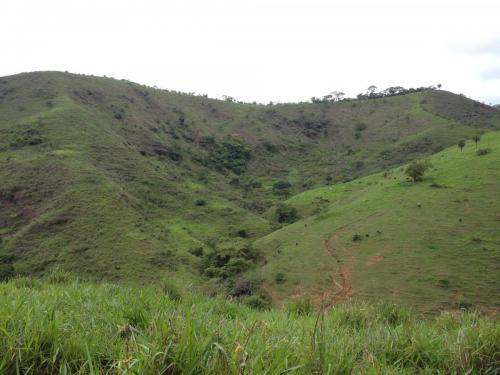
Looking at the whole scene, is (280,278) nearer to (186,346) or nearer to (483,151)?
(483,151)

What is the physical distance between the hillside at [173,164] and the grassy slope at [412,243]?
2.57ft

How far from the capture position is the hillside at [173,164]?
41.7 meters

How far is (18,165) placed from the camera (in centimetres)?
5372

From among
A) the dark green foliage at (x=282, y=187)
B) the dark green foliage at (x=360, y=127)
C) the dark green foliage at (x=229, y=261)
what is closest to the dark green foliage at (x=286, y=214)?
the dark green foliage at (x=229, y=261)

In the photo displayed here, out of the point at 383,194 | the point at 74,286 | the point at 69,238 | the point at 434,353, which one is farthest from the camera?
the point at 383,194

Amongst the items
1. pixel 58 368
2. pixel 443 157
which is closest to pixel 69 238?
pixel 58 368

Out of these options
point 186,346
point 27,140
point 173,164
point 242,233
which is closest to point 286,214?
point 242,233

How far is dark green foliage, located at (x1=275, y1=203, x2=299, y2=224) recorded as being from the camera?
61000mm

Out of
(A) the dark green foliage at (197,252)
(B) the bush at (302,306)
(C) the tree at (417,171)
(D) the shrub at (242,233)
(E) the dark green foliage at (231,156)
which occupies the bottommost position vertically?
→ (A) the dark green foliage at (197,252)

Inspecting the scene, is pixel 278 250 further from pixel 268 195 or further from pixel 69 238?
pixel 268 195

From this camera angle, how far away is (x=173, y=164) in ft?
253

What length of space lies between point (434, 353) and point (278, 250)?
40.7 metres

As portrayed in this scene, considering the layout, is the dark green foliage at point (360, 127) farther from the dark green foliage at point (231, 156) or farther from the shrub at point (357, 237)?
the shrub at point (357, 237)

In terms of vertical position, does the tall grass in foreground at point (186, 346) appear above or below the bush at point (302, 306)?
above
